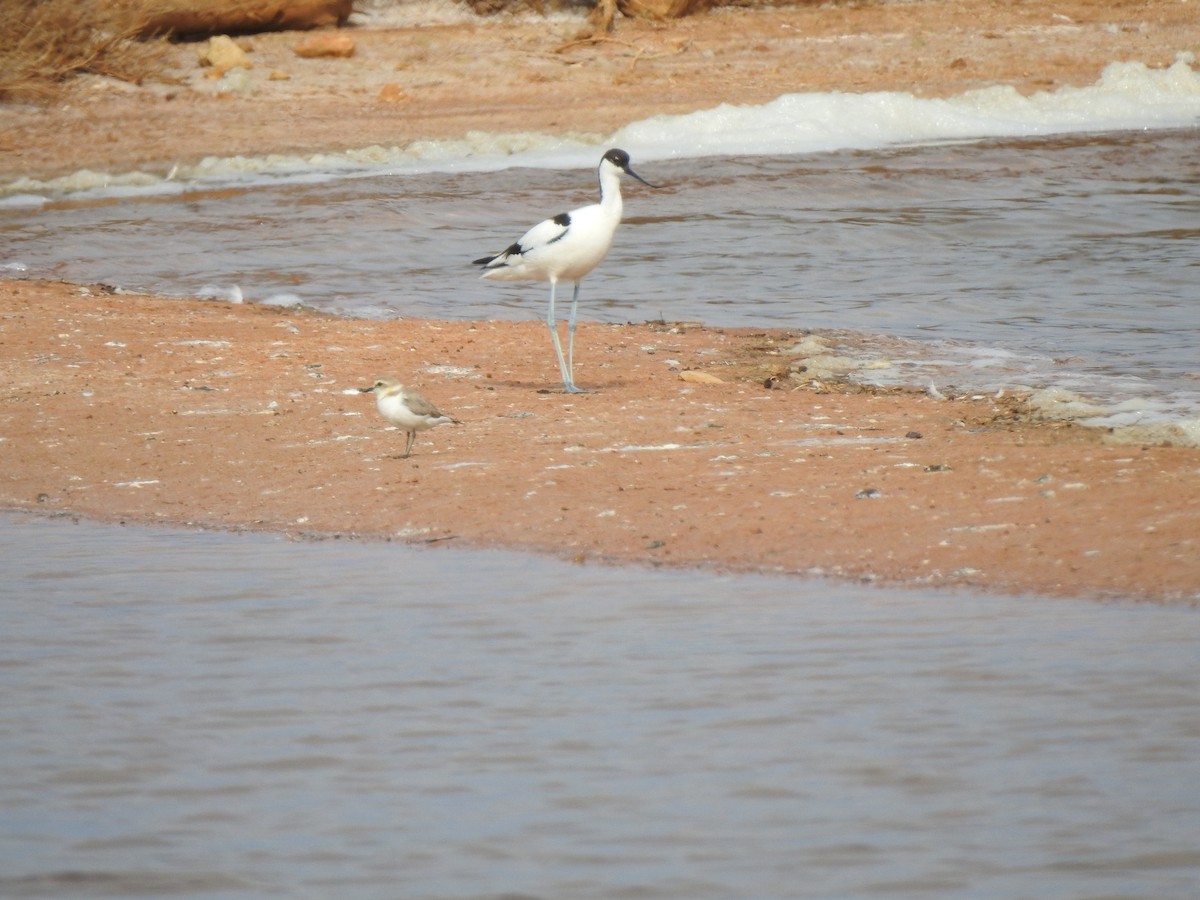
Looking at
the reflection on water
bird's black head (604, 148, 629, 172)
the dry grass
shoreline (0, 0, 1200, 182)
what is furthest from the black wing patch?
the dry grass

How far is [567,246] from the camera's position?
31.4 ft

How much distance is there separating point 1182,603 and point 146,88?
2054 cm

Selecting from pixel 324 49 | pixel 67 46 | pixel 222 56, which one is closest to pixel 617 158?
pixel 222 56

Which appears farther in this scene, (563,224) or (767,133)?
(767,133)

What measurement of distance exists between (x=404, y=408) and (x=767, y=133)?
1605 centimetres

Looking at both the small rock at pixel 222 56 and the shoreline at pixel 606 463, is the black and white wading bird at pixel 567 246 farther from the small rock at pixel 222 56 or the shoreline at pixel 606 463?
the small rock at pixel 222 56

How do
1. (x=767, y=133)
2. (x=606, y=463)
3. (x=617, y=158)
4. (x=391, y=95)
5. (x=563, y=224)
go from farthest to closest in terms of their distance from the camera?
(x=391, y=95)
(x=767, y=133)
(x=617, y=158)
(x=563, y=224)
(x=606, y=463)

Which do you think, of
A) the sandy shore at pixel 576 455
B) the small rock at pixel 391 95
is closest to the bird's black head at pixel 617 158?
the sandy shore at pixel 576 455

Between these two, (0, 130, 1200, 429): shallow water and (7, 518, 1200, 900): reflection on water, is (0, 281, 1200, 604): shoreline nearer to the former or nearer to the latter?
(7, 518, 1200, 900): reflection on water

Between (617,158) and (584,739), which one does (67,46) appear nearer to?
(617,158)

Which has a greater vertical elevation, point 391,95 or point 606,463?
point 391,95

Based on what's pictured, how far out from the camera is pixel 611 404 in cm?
880

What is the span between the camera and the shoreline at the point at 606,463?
19.9 ft

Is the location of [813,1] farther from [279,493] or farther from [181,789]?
[181,789]
